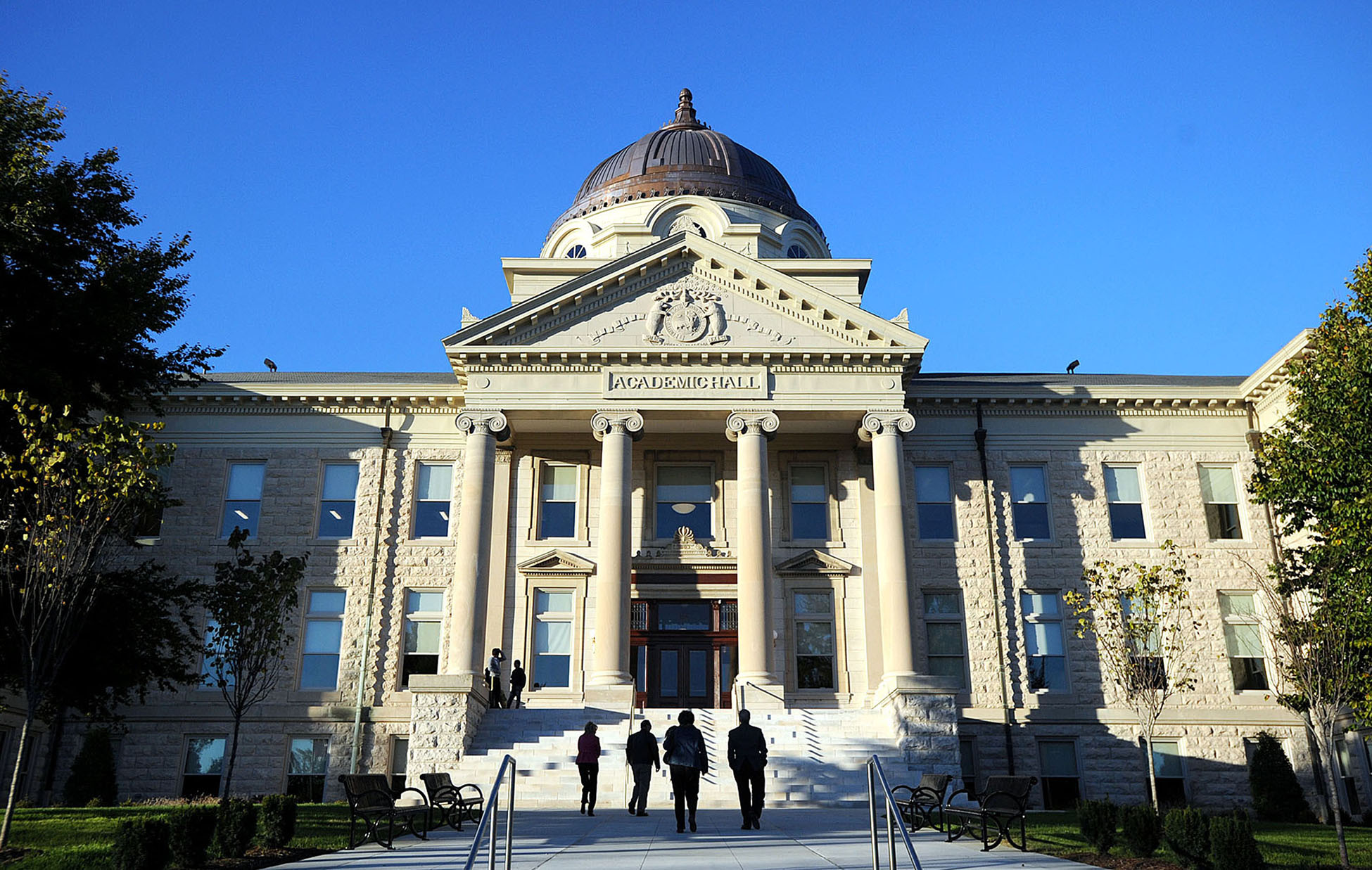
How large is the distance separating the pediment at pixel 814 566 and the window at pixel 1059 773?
255 inches

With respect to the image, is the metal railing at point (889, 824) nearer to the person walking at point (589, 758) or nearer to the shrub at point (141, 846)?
the person walking at point (589, 758)

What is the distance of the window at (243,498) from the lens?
30.9 meters

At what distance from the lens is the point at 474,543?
1071 inches

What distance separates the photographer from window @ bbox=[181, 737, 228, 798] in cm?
2836

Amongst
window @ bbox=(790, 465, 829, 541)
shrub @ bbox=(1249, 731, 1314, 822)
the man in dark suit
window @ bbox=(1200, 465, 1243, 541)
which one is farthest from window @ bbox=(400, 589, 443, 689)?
window @ bbox=(1200, 465, 1243, 541)

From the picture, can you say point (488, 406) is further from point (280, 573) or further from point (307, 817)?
point (307, 817)

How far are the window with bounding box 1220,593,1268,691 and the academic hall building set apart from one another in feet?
0.22

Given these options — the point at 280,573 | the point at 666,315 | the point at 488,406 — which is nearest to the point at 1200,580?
the point at 666,315

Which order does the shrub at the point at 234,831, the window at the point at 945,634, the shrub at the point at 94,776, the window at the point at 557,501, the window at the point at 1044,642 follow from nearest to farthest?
1. the shrub at the point at 234,831
2. the shrub at the point at 94,776
3. the window at the point at 1044,642
4. the window at the point at 945,634
5. the window at the point at 557,501

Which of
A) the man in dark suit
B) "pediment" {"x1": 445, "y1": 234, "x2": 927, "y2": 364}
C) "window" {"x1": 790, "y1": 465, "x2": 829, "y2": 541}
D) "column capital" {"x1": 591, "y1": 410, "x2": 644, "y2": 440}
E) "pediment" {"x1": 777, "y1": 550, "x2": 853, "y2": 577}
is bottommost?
the man in dark suit

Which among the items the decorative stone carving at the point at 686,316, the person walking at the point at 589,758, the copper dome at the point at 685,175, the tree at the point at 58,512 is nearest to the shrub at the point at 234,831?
the tree at the point at 58,512

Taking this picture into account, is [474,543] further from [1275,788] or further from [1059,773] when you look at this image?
[1275,788]

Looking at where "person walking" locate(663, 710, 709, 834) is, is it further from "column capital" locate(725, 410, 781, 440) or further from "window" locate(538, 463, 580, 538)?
"window" locate(538, 463, 580, 538)

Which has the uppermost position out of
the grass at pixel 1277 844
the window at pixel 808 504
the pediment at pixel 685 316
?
the pediment at pixel 685 316
